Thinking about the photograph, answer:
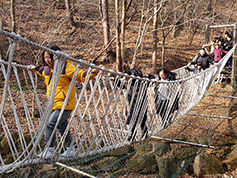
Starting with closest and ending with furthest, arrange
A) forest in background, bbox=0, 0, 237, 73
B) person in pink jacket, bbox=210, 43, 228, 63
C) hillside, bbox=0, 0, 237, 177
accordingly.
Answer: hillside, bbox=0, 0, 237, 177, person in pink jacket, bbox=210, 43, 228, 63, forest in background, bbox=0, 0, 237, 73

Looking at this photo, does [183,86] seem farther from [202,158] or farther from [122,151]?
[202,158]

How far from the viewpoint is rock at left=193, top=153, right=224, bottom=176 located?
4273 millimetres

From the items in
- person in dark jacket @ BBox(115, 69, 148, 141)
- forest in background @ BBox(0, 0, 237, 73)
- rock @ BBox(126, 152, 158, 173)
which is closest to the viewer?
person in dark jacket @ BBox(115, 69, 148, 141)

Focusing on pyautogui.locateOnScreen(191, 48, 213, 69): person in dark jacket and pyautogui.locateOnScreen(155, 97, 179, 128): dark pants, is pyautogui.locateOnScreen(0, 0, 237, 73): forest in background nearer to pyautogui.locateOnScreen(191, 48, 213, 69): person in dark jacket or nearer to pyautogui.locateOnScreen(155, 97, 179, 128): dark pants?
pyautogui.locateOnScreen(191, 48, 213, 69): person in dark jacket

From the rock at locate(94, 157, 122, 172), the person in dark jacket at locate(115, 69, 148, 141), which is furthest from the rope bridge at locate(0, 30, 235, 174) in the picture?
the rock at locate(94, 157, 122, 172)

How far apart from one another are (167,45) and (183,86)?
7.04m

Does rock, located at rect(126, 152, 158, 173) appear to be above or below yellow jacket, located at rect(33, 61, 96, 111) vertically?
below

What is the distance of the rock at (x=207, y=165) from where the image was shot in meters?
4.27

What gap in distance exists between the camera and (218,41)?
5594 mm

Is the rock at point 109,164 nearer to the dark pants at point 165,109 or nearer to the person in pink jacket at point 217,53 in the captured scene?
the dark pants at point 165,109

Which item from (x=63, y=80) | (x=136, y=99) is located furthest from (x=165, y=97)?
(x=63, y=80)

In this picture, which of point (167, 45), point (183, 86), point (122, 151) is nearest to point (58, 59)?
point (183, 86)

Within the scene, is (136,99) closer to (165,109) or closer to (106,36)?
(165,109)

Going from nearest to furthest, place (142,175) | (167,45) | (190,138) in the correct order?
(142,175) → (190,138) → (167,45)
